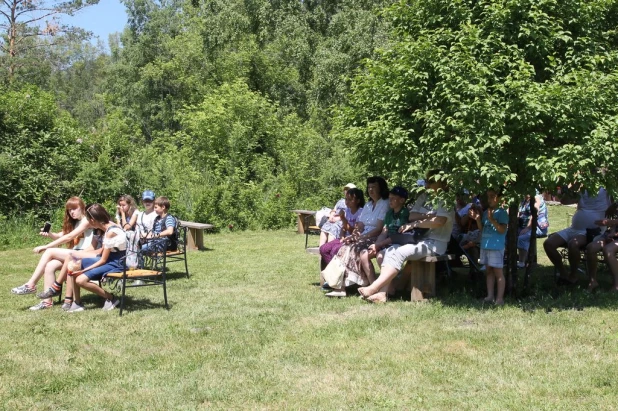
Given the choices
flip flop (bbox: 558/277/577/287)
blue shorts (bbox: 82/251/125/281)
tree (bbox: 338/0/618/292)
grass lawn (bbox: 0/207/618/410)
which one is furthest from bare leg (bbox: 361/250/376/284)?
blue shorts (bbox: 82/251/125/281)

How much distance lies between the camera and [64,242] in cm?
817

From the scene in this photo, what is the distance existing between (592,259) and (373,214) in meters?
2.69

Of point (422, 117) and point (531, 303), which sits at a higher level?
point (422, 117)

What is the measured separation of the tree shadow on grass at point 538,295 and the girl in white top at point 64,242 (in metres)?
4.39

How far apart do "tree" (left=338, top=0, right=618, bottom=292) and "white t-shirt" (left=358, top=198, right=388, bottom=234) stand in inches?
35.5

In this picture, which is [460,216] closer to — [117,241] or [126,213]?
[117,241]

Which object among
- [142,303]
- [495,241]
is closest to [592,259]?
[495,241]

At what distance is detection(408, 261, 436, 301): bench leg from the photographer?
7656mm

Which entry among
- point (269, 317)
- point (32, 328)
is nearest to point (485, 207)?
point (269, 317)

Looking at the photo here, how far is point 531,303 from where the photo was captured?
7.23 meters

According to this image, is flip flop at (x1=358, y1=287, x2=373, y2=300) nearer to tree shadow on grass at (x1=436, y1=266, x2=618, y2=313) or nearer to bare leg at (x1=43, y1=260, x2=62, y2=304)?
tree shadow on grass at (x1=436, y1=266, x2=618, y2=313)

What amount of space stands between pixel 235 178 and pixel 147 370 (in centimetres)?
1265

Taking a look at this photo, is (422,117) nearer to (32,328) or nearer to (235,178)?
(32,328)

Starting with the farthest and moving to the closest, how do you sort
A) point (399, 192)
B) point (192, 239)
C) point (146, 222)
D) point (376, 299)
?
point (192, 239) → point (146, 222) → point (399, 192) → point (376, 299)
